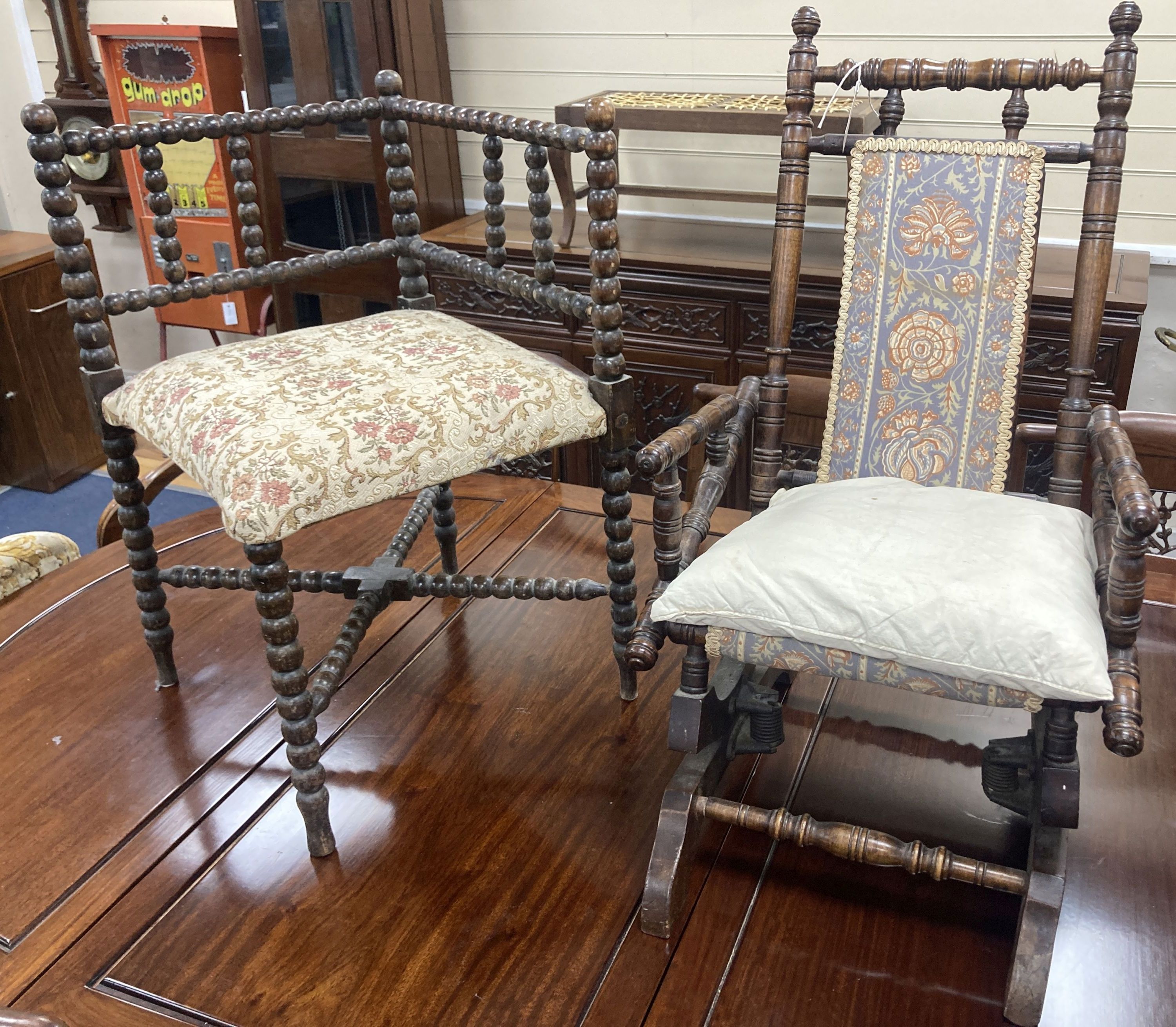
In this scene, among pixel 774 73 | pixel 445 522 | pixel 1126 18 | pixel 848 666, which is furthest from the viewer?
pixel 774 73

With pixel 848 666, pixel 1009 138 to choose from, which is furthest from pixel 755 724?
pixel 1009 138

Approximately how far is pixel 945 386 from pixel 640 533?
70 cm

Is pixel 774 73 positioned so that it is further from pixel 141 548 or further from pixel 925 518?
pixel 141 548

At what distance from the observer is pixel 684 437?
1390 mm

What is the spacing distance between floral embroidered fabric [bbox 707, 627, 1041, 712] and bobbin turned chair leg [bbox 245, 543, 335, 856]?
516mm

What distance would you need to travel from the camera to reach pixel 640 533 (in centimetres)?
211

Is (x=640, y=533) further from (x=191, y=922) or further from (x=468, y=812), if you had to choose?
(x=191, y=922)

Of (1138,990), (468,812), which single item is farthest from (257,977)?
(1138,990)

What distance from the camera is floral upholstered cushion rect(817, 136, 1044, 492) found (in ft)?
5.13

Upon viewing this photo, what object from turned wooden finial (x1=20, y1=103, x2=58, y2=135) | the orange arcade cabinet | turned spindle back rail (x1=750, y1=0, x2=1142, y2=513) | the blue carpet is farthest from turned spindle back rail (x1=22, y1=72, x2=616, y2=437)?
the blue carpet

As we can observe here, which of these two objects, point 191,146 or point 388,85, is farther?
point 191,146

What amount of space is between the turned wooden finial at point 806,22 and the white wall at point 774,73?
1127 millimetres

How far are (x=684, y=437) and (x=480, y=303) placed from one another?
5.10 feet

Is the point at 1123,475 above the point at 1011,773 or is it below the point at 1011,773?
above
